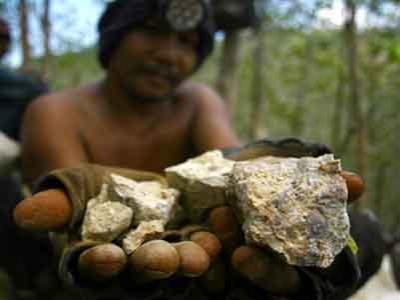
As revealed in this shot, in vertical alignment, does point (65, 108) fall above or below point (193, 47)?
below

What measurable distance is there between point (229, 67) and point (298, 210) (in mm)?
1842

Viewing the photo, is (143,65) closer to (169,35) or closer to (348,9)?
(169,35)

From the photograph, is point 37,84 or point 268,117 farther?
point 268,117

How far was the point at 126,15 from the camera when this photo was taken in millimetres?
1506

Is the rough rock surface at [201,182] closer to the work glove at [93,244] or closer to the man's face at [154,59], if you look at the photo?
the work glove at [93,244]

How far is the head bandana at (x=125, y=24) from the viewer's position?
147 centimetres

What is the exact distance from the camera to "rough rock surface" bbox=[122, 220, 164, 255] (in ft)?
2.70

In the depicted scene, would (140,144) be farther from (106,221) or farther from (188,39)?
(106,221)

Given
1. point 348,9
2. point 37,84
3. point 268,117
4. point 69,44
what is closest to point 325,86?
point 268,117

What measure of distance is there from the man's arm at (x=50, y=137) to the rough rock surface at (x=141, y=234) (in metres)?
0.61

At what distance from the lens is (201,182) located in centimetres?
96

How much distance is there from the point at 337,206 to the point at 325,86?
19.3 ft

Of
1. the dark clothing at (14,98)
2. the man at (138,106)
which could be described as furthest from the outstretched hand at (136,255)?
the dark clothing at (14,98)

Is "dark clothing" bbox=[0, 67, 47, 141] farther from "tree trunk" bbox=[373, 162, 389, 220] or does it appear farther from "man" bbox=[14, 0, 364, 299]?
"tree trunk" bbox=[373, 162, 389, 220]
